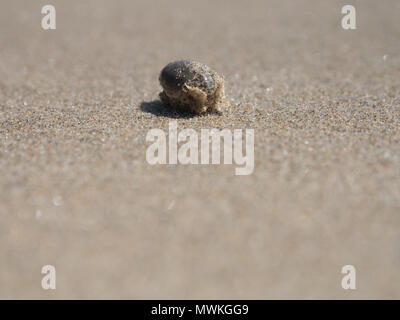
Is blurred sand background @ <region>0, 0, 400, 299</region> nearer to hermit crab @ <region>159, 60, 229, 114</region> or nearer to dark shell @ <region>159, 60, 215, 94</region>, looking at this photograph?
hermit crab @ <region>159, 60, 229, 114</region>

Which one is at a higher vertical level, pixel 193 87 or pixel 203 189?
pixel 193 87

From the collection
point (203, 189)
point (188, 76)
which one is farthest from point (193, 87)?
point (203, 189)

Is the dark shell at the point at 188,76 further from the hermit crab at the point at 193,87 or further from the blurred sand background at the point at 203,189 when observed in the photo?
the blurred sand background at the point at 203,189

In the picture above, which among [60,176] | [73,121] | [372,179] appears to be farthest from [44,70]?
[372,179]

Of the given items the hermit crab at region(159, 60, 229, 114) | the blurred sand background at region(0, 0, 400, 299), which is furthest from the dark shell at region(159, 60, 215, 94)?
the blurred sand background at region(0, 0, 400, 299)

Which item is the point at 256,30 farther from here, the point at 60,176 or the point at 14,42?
the point at 60,176

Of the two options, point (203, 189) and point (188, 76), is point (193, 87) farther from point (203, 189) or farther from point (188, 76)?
point (203, 189)
